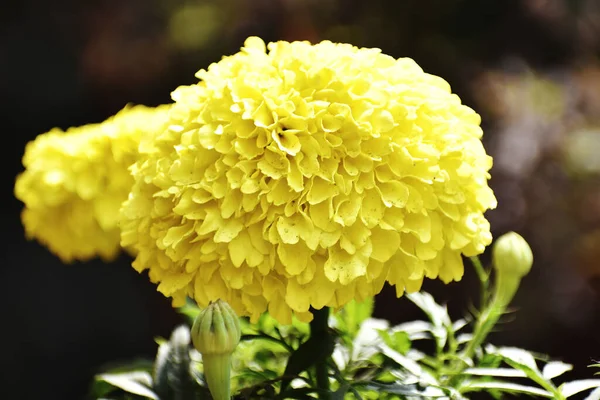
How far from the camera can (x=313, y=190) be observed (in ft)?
1.99

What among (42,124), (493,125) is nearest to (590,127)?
(493,125)

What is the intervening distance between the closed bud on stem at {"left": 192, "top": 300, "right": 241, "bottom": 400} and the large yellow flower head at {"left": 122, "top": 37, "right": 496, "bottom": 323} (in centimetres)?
3

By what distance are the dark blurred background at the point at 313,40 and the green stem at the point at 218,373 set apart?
0.74 metres

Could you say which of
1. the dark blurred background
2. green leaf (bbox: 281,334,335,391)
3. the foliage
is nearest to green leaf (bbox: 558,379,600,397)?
the foliage

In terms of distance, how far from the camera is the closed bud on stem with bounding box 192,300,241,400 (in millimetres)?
580

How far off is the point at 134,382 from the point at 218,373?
0.20 m

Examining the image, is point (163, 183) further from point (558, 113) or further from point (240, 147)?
point (558, 113)

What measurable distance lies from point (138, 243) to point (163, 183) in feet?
0.24

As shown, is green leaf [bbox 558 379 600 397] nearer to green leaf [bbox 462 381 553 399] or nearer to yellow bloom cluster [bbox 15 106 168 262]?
green leaf [bbox 462 381 553 399]

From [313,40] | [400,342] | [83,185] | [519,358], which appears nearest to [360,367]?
[400,342]

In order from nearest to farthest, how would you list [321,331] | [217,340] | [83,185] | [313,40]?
[217,340] → [321,331] → [83,185] → [313,40]

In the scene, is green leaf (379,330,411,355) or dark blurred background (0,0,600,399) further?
dark blurred background (0,0,600,399)

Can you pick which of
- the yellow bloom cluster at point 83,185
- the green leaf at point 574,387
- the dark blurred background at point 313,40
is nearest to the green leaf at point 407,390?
the green leaf at point 574,387

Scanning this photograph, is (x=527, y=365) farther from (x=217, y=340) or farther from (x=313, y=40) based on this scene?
(x=313, y=40)
